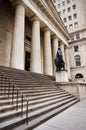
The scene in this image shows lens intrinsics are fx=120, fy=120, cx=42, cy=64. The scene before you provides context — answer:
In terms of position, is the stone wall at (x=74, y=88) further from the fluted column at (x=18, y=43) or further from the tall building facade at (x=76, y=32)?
the tall building facade at (x=76, y=32)

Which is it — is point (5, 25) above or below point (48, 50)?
above

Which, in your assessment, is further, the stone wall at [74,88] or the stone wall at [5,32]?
the stone wall at [5,32]

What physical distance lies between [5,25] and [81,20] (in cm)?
2988

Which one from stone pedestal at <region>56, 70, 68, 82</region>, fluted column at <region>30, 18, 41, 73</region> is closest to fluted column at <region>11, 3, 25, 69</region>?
fluted column at <region>30, 18, 41, 73</region>

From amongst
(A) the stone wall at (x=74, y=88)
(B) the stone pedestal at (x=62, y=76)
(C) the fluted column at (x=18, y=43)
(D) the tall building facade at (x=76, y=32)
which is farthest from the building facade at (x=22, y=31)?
(D) the tall building facade at (x=76, y=32)

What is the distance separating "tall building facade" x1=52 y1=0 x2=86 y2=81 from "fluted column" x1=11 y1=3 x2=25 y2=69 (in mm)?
23289

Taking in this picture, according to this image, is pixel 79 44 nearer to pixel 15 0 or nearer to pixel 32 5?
pixel 32 5

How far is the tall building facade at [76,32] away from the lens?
35469 millimetres

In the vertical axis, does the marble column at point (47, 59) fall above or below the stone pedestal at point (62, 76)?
above

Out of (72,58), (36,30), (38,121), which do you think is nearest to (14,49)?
(36,30)

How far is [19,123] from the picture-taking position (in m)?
3.83

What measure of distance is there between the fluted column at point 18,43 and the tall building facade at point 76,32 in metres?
23.3

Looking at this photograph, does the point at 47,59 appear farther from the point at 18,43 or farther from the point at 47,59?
the point at 18,43

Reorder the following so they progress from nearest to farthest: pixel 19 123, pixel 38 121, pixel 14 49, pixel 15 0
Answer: pixel 19 123 → pixel 38 121 → pixel 14 49 → pixel 15 0
